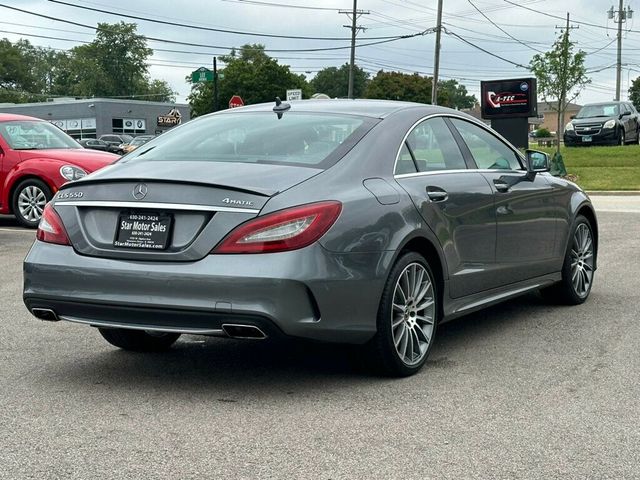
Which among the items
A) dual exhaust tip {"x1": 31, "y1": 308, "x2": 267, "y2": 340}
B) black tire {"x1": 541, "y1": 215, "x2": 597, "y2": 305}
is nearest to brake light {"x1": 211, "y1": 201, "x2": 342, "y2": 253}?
dual exhaust tip {"x1": 31, "y1": 308, "x2": 267, "y2": 340}

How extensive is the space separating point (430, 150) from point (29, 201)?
915 cm

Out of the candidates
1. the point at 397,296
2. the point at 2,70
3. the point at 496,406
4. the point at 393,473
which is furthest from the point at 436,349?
the point at 2,70

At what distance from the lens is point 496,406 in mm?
4898

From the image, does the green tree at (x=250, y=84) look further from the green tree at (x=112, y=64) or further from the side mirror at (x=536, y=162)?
the side mirror at (x=536, y=162)

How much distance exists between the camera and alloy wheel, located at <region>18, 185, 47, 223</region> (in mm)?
13852

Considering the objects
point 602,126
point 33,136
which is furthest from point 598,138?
point 33,136

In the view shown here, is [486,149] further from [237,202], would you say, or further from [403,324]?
[237,202]

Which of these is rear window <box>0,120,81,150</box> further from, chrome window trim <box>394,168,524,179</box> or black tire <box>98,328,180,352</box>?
chrome window trim <box>394,168,524,179</box>

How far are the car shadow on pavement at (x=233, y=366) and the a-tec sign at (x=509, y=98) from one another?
24.1 m

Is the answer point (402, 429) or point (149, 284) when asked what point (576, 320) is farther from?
point (149, 284)

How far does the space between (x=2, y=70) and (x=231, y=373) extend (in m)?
138

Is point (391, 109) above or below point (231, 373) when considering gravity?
above

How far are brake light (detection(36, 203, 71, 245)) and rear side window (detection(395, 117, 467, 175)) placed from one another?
6.14 feet

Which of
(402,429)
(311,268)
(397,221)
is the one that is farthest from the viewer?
(397,221)
